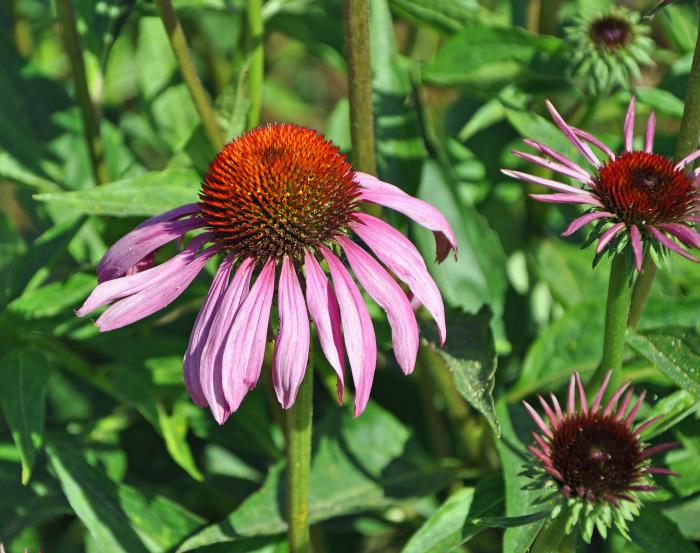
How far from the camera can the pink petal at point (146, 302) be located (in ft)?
2.95

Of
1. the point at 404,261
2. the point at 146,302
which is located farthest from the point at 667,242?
the point at 146,302

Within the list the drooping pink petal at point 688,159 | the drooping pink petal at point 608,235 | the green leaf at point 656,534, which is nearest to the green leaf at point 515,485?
the green leaf at point 656,534

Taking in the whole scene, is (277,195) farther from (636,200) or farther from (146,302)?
(636,200)

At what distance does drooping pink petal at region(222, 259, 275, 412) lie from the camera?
2.69ft

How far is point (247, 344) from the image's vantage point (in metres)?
0.84

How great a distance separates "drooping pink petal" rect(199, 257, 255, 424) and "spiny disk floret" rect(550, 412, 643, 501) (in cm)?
A: 31

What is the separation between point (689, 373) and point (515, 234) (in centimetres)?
70

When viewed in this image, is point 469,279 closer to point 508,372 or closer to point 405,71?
point 508,372

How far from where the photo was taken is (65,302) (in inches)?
47.6

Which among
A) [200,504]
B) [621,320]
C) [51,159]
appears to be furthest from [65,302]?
[621,320]

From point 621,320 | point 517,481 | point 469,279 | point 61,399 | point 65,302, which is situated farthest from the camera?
point 61,399

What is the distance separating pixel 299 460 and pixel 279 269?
0.21m

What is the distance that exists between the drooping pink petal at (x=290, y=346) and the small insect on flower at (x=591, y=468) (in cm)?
20

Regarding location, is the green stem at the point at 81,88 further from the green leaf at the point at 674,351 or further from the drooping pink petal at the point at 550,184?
the green leaf at the point at 674,351
